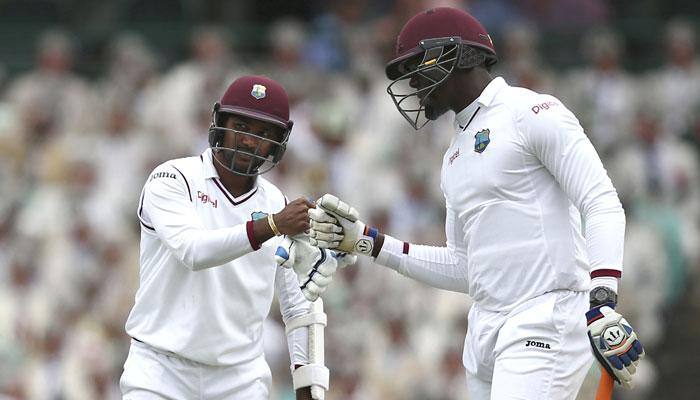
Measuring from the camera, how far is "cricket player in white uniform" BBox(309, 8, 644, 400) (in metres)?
5.84

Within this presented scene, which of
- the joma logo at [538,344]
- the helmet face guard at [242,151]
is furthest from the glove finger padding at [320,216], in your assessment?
the joma logo at [538,344]

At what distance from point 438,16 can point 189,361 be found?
1.93 meters

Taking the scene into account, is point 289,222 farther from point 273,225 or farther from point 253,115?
point 253,115

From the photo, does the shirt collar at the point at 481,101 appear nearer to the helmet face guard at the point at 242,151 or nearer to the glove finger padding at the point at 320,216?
the glove finger padding at the point at 320,216

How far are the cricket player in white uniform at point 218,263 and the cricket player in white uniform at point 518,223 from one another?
15.3 inches

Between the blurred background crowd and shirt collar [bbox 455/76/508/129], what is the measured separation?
4646 mm

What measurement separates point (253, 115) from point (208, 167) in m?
0.33

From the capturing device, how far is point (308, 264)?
6633 mm

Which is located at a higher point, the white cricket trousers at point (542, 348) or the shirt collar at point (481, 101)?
the shirt collar at point (481, 101)

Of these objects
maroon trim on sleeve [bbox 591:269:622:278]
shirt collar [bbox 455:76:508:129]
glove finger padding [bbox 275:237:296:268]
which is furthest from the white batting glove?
maroon trim on sleeve [bbox 591:269:622:278]

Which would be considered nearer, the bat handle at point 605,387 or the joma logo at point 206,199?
the bat handle at point 605,387

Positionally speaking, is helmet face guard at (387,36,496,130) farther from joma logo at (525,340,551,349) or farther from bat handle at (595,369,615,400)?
bat handle at (595,369,615,400)

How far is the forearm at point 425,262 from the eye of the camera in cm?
676

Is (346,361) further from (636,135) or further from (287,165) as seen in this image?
(636,135)
